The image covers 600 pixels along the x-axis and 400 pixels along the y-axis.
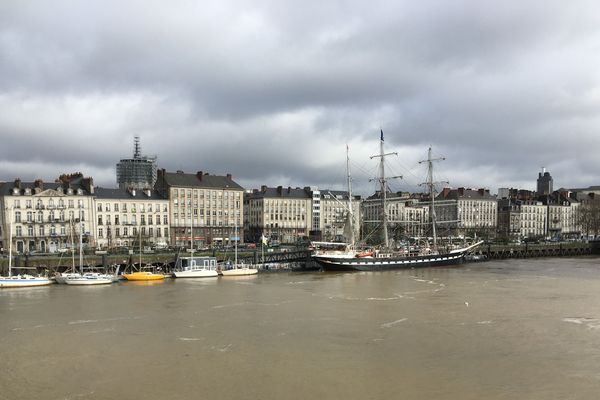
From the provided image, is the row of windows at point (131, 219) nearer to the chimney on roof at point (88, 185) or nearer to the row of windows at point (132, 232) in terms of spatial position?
the row of windows at point (132, 232)

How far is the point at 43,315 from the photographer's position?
32.5 metres

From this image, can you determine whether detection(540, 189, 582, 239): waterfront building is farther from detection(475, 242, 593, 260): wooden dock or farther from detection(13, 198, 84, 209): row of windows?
detection(13, 198, 84, 209): row of windows

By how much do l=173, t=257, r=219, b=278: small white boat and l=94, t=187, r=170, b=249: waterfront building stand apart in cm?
2476

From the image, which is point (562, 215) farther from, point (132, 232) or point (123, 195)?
point (123, 195)

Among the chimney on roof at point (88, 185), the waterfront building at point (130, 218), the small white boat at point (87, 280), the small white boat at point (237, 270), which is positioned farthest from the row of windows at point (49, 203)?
the small white boat at point (87, 280)

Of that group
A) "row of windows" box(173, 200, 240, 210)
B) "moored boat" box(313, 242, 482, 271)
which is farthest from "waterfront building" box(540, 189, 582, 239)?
"row of windows" box(173, 200, 240, 210)

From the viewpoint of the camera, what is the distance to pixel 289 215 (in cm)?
11138

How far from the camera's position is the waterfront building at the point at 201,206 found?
297 ft

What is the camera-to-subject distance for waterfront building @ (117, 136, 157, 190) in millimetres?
149250

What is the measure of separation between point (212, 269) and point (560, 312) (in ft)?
114

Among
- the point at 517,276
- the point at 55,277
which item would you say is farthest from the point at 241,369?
the point at 517,276

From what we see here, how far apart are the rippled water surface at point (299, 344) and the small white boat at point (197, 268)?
1093 cm

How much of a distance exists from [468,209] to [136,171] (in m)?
89.5

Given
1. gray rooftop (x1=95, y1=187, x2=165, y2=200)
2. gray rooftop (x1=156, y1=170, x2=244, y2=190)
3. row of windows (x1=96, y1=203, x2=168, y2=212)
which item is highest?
gray rooftop (x1=156, y1=170, x2=244, y2=190)
